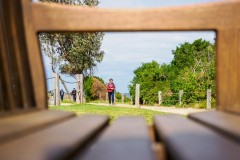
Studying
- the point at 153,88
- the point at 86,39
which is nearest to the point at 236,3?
the point at 153,88

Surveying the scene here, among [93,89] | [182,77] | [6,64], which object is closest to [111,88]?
[182,77]

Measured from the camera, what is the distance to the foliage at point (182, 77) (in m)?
20.6

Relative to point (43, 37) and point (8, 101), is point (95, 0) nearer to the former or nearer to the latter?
point (43, 37)

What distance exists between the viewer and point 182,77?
23266 mm

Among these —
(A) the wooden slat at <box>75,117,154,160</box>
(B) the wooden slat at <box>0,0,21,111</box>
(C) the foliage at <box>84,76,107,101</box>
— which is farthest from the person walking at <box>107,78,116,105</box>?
(A) the wooden slat at <box>75,117,154,160</box>

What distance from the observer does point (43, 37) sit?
2859 centimetres

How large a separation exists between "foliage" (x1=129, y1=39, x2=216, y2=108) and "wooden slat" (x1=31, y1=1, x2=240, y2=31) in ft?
55.5

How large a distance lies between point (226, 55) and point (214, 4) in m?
0.22

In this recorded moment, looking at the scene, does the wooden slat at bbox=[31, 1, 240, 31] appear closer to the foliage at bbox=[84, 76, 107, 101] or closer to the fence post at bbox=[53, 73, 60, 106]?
the fence post at bbox=[53, 73, 60, 106]

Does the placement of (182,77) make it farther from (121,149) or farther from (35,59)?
(121,149)

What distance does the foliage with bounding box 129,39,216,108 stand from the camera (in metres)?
20.6

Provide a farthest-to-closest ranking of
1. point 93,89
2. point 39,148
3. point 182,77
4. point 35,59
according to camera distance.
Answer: point 93,89, point 182,77, point 35,59, point 39,148

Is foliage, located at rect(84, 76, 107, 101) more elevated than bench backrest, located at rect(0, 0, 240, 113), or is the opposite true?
bench backrest, located at rect(0, 0, 240, 113)

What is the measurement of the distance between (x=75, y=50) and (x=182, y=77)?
7.98 metres
